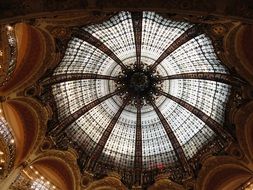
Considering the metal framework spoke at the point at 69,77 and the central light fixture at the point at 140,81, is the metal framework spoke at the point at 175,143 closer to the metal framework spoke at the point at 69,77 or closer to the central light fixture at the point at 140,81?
the central light fixture at the point at 140,81

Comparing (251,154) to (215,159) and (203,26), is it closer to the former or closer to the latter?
(215,159)

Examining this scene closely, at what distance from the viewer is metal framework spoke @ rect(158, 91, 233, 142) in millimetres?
24803

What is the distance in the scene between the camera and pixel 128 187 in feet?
86.0

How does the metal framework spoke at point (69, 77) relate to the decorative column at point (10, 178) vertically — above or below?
above

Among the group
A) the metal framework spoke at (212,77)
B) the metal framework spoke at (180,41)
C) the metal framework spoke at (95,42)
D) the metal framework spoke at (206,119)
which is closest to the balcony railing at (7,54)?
the metal framework spoke at (95,42)

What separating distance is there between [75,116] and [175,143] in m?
8.76

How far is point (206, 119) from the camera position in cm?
2639

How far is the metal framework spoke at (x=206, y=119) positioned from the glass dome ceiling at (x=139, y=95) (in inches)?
3.0

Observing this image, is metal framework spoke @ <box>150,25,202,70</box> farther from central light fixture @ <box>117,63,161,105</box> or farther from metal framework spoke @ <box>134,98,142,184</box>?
metal framework spoke @ <box>134,98,142,184</box>

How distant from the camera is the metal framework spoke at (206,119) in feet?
81.4

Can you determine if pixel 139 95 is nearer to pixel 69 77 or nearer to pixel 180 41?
pixel 180 41

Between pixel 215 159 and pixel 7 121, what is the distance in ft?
50.7

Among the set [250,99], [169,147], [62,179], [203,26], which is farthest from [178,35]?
[62,179]

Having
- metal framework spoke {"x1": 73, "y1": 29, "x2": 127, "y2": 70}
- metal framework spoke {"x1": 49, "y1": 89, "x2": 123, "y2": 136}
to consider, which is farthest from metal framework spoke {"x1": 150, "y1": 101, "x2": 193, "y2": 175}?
metal framework spoke {"x1": 73, "y1": 29, "x2": 127, "y2": 70}
